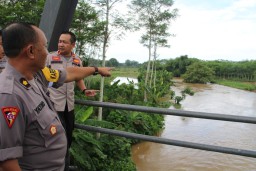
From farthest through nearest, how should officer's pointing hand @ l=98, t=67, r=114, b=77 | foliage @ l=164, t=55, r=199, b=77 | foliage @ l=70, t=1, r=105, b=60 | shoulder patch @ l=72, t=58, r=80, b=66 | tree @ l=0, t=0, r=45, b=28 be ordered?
foliage @ l=164, t=55, r=199, b=77
foliage @ l=70, t=1, r=105, b=60
tree @ l=0, t=0, r=45, b=28
shoulder patch @ l=72, t=58, r=80, b=66
officer's pointing hand @ l=98, t=67, r=114, b=77

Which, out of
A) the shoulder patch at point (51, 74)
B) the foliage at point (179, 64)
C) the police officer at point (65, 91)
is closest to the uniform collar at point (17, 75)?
the shoulder patch at point (51, 74)

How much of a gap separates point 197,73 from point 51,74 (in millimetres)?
37731

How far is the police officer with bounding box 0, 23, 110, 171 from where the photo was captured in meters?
1.00

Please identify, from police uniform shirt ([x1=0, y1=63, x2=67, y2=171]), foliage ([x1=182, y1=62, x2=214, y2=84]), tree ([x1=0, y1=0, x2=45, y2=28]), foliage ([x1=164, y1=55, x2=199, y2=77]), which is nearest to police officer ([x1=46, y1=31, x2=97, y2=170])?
police uniform shirt ([x1=0, y1=63, x2=67, y2=171])

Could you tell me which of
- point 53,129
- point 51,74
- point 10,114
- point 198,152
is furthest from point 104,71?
point 198,152

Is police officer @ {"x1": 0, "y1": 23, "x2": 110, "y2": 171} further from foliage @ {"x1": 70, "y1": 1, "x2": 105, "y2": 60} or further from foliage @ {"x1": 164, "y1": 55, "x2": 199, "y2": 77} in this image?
foliage @ {"x1": 164, "y1": 55, "x2": 199, "y2": 77}

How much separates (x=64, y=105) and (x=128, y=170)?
13.9ft

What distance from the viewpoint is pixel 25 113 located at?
1.04 meters

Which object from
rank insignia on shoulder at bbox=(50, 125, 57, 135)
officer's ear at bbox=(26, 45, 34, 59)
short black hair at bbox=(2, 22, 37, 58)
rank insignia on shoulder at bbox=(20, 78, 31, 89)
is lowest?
rank insignia on shoulder at bbox=(50, 125, 57, 135)

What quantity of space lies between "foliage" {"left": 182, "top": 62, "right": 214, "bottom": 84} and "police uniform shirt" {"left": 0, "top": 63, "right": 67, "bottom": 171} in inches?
1439

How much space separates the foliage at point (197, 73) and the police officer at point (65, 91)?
1388 inches

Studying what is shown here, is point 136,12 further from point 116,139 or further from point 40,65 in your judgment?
A: point 40,65

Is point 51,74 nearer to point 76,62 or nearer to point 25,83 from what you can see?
point 25,83

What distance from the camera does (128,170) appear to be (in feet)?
20.4
